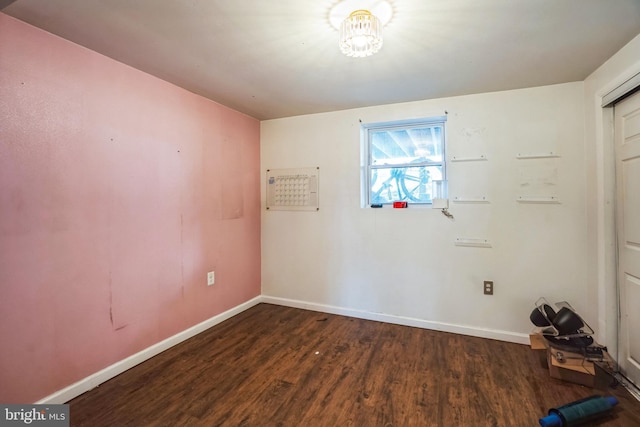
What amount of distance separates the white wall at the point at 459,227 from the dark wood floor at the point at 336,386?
384mm

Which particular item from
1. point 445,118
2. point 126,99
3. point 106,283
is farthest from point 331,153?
point 106,283

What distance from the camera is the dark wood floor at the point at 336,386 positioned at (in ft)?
5.09

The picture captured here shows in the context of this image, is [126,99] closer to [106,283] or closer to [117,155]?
[117,155]

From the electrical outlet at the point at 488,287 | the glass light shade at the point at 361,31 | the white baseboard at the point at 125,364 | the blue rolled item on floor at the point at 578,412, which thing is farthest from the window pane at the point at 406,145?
the white baseboard at the point at 125,364

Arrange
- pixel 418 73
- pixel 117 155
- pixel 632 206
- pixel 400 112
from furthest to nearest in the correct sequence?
pixel 400 112 → pixel 418 73 → pixel 117 155 → pixel 632 206

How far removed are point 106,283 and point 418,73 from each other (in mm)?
2670

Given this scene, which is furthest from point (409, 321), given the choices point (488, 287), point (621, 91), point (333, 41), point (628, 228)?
point (333, 41)

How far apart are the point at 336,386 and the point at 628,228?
2.17 meters

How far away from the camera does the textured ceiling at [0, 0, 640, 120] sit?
1.40 meters

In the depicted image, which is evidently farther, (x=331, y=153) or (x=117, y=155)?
(x=331, y=153)

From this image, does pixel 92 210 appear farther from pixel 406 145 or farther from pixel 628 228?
pixel 628 228

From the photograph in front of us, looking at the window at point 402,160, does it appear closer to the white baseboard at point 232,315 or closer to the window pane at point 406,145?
the window pane at point 406,145

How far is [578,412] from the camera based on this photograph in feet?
4.83

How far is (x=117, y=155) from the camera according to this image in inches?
76.5
